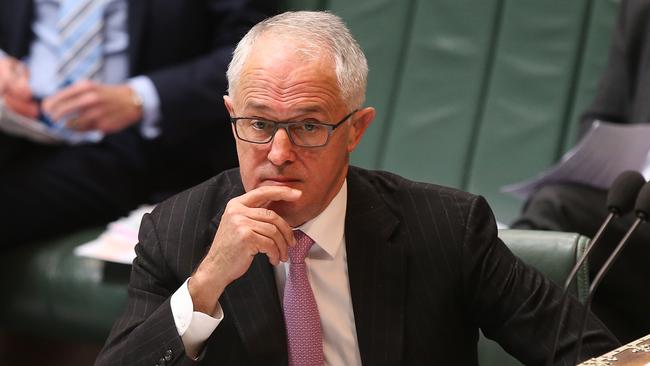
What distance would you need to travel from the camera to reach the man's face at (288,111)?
5.58ft

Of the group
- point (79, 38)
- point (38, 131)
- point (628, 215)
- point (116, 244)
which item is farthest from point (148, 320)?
point (79, 38)

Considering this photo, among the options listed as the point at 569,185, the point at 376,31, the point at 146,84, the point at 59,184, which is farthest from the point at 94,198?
the point at 569,185

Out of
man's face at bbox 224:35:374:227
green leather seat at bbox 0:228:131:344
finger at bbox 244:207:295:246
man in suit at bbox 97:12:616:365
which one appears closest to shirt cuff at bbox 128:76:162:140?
green leather seat at bbox 0:228:131:344

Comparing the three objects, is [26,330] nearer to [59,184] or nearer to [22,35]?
[59,184]

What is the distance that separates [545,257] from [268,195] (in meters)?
0.56

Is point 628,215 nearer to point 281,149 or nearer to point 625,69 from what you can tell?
point 625,69

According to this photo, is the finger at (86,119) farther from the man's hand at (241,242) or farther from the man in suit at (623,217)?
the man's hand at (241,242)

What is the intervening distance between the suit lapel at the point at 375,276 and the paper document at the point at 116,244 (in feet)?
3.51

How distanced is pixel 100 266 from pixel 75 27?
2.26 ft

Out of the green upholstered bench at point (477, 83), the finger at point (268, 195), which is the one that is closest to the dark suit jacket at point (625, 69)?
the green upholstered bench at point (477, 83)

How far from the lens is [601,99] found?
2971mm

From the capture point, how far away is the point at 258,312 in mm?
1761

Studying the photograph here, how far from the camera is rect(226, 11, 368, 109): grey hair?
173cm

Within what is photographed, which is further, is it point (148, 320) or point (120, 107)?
point (120, 107)
